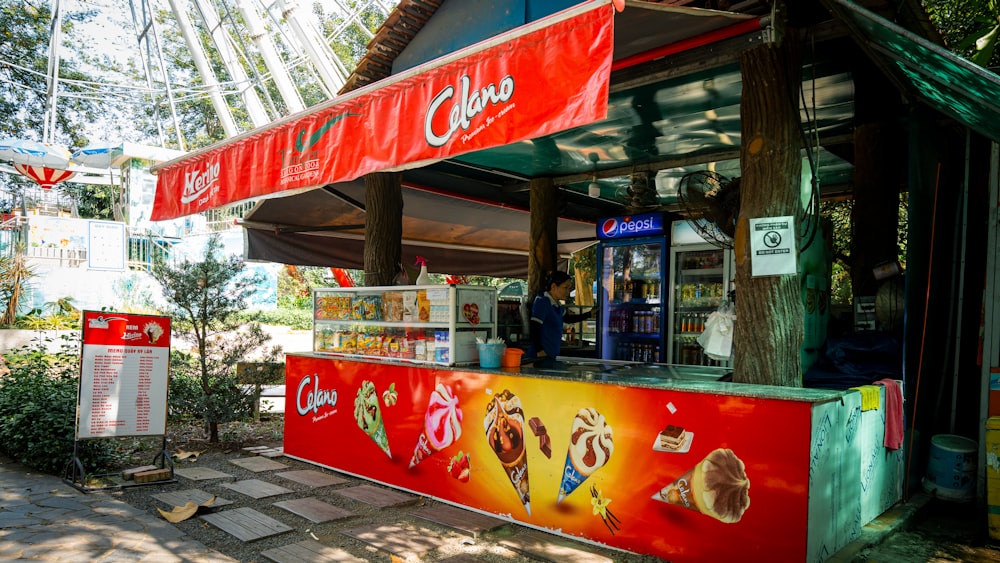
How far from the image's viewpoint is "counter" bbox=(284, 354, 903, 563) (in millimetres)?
3367

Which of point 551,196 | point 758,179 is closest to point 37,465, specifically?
point 551,196

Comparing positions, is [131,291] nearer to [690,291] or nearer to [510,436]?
[690,291]

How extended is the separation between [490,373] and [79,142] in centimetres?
3132

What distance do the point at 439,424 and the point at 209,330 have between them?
3.88 metres

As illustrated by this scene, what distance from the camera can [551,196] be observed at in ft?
27.0

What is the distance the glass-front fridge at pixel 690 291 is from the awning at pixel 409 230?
2457mm

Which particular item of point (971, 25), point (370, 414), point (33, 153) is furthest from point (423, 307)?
point (33, 153)

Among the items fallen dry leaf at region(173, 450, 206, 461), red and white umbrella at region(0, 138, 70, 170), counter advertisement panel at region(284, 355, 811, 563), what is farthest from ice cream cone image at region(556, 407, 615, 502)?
red and white umbrella at region(0, 138, 70, 170)

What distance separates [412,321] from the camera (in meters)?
5.50

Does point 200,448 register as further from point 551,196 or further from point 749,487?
point 749,487

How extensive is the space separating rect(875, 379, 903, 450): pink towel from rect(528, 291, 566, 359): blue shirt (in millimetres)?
2679

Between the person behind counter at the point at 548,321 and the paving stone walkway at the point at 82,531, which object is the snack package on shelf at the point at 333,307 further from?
the paving stone walkway at the point at 82,531

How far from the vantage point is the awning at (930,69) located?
313 centimetres

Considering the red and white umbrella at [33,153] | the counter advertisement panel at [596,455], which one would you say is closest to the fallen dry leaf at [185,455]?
the counter advertisement panel at [596,455]
